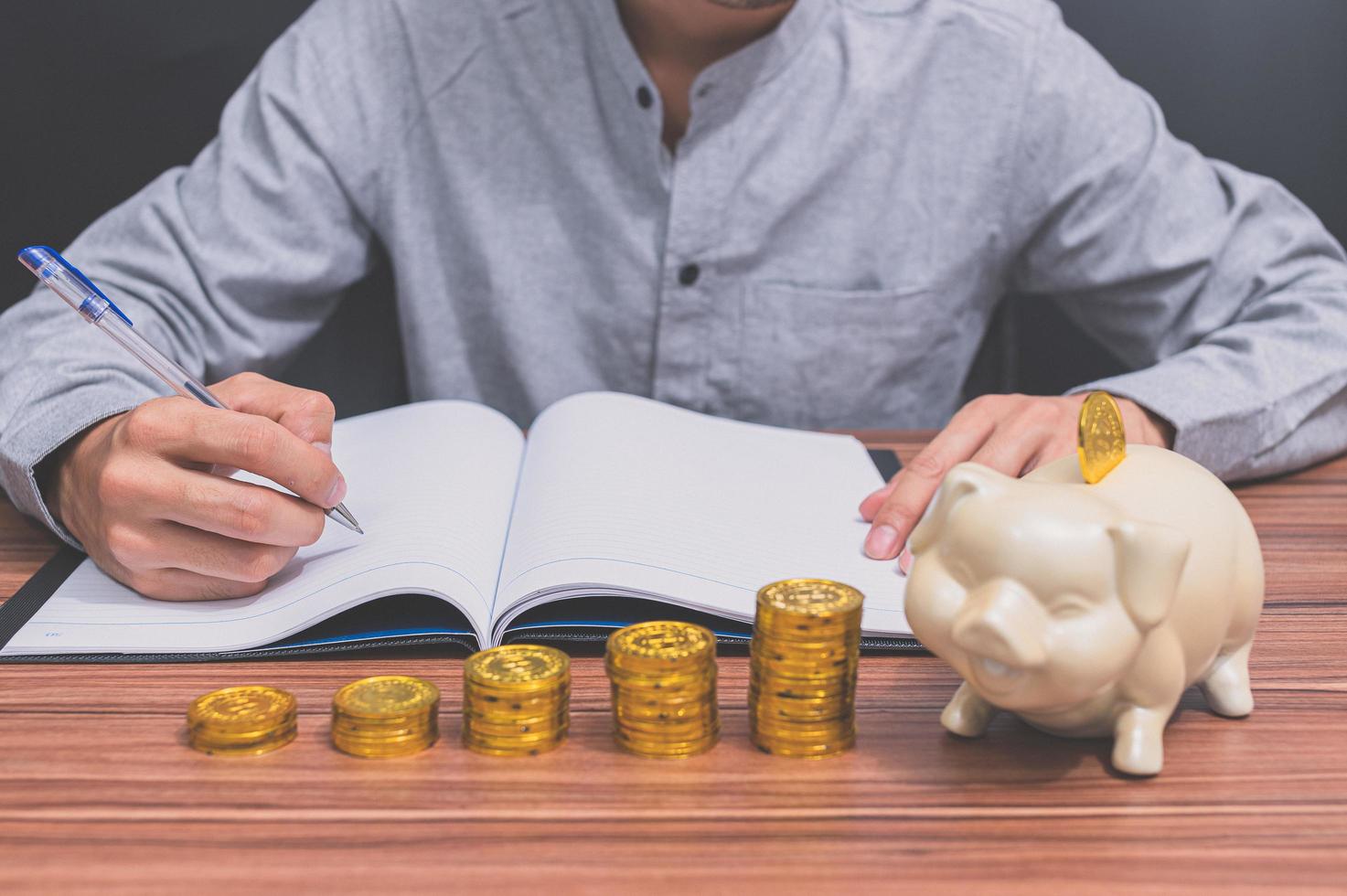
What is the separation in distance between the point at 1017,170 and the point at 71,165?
4.07ft

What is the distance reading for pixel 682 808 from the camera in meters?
0.58

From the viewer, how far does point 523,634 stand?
744mm

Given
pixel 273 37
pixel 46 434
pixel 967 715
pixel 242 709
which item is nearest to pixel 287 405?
pixel 46 434

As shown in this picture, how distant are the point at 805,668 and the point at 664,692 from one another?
72 mm

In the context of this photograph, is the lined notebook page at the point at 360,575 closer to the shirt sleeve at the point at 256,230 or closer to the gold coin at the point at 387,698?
the gold coin at the point at 387,698

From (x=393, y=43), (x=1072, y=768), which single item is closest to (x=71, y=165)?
(x=393, y=43)

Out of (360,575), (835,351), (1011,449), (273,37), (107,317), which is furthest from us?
(273,37)

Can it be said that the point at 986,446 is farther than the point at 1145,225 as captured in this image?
No

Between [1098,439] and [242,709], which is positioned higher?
[1098,439]

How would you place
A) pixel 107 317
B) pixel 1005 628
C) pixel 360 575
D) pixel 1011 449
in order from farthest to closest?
1. pixel 1011 449
2. pixel 107 317
3. pixel 360 575
4. pixel 1005 628

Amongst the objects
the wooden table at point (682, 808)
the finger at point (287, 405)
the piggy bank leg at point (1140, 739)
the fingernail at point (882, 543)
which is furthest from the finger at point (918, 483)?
the finger at point (287, 405)

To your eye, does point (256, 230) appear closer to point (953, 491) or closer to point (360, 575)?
point (360, 575)

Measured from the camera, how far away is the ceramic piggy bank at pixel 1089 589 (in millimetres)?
521

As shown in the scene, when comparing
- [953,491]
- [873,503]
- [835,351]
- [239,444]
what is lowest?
[835,351]
